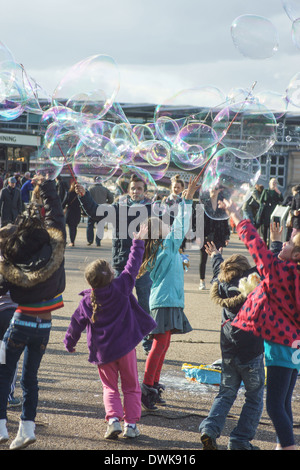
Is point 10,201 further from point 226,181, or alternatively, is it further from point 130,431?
point 130,431

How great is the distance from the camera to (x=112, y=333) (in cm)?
398

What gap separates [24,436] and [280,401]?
59.4 inches

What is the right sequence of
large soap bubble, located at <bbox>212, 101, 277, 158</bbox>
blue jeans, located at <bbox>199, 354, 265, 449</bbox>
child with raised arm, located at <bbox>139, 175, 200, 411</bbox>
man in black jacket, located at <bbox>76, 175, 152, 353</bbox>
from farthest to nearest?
large soap bubble, located at <bbox>212, 101, 277, 158</bbox>
man in black jacket, located at <bbox>76, 175, 152, 353</bbox>
child with raised arm, located at <bbox>139, 175, 200, 411</bbox>
blue jeans, located at <bbox>199, 354, 265, 449</bbox>

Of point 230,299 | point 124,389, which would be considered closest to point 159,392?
point 124,389

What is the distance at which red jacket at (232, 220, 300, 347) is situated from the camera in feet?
11.3

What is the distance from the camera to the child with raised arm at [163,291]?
179 inches

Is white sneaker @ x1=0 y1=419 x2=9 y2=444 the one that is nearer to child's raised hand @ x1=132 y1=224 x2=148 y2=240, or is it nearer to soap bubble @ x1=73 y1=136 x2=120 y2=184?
child's raised hand @ x1=132 y1=224 x2=148 y2=240

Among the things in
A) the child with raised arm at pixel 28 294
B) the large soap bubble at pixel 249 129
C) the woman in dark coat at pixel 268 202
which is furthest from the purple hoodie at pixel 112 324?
the woman in dark coat at pixel 268 202

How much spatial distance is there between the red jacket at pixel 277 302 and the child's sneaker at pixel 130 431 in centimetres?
104

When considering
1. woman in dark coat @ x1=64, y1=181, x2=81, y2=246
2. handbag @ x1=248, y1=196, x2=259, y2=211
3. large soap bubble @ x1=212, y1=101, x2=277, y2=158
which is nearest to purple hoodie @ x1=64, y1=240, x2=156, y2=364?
large soap bubble @ x1=212, y1=101, x2=277, y2=158

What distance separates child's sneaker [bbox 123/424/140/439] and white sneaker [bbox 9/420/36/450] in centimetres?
58

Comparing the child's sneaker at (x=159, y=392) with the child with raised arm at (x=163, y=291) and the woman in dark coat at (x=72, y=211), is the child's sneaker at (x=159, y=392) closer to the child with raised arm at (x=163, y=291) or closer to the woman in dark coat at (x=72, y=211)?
the child with raised arm at (x=163, y=291)

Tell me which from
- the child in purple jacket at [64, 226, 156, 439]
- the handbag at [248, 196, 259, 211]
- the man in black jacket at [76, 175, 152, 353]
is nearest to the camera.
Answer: the child in purple jacket at [64, 226, 156, 439]
